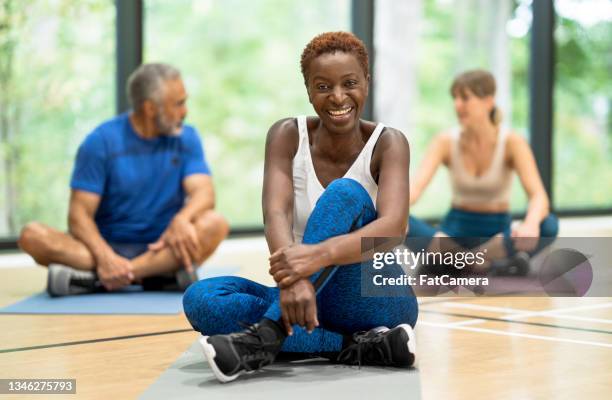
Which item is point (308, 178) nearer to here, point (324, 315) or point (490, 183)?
point (324, 315)

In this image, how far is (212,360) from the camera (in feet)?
7.07

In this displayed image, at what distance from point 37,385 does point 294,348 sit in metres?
0.60

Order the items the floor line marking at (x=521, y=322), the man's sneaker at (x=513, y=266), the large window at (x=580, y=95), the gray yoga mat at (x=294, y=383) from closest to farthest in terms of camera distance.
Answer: the gray yoga mat at (x=294, y=383)
the floor line marking at (x=521, y=322)
the man's sneaker at (x=513, y=266)
the large window at (x=580, y=95)

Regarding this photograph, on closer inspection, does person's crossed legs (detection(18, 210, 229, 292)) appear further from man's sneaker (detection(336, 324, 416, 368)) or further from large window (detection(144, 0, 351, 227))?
large window (detection(144, 0, 351, 227))

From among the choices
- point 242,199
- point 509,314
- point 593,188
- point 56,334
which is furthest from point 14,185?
point 593,188

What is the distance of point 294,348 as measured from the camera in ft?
8.03

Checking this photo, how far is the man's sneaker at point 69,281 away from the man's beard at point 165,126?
0.62 m

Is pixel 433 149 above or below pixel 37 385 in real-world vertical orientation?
above

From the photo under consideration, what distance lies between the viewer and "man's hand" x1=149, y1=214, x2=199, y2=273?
12.9 feet

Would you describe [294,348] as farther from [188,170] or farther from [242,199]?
[242,199]

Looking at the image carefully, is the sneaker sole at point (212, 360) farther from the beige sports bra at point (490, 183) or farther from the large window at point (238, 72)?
the large window at point (238, 72)

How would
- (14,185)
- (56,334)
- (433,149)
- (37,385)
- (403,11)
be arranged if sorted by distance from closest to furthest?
(37,385)
(56,334)
(433,149)
(14,185)
(403,11)

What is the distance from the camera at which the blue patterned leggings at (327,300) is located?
226cm

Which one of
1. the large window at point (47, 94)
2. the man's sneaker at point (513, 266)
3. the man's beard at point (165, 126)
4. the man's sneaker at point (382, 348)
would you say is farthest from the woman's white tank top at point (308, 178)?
the large window at point (47, 94)
